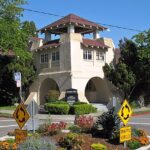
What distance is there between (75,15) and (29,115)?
1387 inches

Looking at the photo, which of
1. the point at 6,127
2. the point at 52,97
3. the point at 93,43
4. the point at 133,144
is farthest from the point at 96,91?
the point at 133,144

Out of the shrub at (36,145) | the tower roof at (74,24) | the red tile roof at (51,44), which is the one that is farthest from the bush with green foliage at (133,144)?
the tower roof at (74,24)

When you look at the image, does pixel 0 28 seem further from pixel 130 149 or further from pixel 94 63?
pixel 130 149

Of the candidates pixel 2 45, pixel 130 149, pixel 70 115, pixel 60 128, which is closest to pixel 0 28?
pixel 2 45

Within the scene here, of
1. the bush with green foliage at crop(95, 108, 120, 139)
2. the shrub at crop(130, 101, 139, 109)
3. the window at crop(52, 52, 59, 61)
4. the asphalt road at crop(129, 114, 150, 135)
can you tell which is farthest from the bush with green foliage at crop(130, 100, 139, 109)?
the bush with green foliage at crop(95, 108, 120, 139)

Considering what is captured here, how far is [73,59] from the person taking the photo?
43.4m

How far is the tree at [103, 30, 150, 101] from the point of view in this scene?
4456 cm

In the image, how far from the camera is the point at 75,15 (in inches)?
1873

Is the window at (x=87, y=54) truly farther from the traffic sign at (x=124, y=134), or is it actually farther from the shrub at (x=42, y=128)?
the traffic sign at (x=124, y=134)

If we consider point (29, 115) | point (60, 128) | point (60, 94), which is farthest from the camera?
point (60, 94)

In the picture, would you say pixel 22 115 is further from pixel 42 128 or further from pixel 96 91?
pixel 96 91

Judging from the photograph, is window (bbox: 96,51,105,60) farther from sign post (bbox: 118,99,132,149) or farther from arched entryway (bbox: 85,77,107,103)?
sign post (bbox: 118,99,132,149)

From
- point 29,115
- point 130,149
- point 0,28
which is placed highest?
point 0,28

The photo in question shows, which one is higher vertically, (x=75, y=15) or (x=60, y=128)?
(x=75, y=15)
